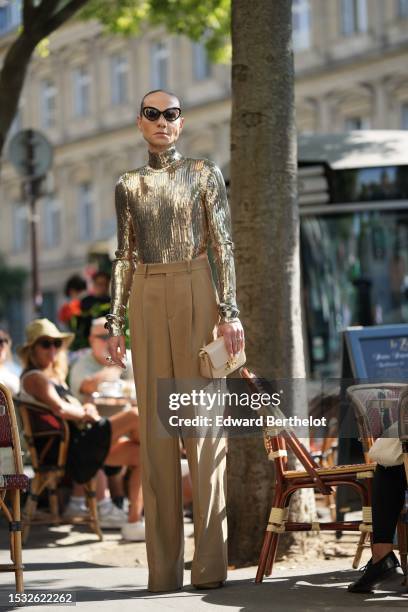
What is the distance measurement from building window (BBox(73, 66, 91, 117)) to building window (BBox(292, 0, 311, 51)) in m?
13.1

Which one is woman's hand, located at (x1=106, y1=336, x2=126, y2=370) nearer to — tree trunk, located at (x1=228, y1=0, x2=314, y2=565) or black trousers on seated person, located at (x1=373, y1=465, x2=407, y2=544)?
black trousers on seated person, located at (x1=373, y1=465, x2=407, y2=544)

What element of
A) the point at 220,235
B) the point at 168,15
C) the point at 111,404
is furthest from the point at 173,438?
the point at 168,15

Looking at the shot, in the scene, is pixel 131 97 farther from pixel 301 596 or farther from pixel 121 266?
pixel 301 596

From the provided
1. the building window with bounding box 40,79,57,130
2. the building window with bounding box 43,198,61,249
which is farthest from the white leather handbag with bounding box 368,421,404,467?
the building window with bounding box 40,79,57,130

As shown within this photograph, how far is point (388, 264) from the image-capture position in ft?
54.4

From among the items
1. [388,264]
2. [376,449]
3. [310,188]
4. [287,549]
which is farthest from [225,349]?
[388,264]

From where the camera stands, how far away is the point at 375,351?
8594 millimetres

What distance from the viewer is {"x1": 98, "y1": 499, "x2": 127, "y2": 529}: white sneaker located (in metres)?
10.3

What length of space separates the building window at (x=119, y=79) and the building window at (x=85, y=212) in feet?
12.6

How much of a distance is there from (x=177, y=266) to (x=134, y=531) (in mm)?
3517

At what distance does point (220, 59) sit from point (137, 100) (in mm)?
34759

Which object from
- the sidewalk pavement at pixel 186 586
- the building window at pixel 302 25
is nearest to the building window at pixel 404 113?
the building window at pixel 302 25

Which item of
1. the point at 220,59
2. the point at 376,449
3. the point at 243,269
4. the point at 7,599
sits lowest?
the point at 7,599

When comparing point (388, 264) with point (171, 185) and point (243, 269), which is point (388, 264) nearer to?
point (243, 269)
